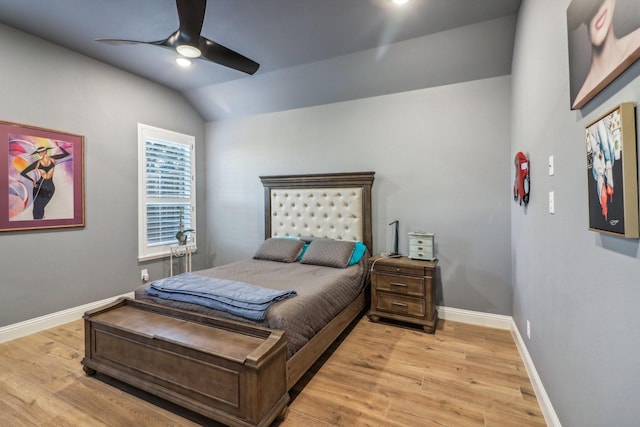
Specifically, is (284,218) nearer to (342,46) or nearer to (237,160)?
(237,160)

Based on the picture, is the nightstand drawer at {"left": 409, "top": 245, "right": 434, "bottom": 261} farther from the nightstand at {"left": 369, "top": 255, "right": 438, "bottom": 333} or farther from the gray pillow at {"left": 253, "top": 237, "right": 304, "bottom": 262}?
the gray pillow at {"left": 253, "top": 237, "right": 304, "bottom": 262}

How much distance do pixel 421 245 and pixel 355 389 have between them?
1.66m

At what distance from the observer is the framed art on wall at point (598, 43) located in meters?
0.85

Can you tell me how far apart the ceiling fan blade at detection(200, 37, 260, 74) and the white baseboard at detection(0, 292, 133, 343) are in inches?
120

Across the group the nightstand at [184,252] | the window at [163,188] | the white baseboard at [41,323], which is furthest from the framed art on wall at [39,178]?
the nightstand at [184,252]

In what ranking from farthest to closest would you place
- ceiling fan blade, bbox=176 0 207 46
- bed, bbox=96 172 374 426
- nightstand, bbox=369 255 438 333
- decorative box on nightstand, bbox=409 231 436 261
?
decorative box on nightstand, bbox=409 231 436 261, nightstand, bbox=369 255 438 333, bed, bbox=96 172 374 426, ceiling fan blade, bbox=176 0 207 46

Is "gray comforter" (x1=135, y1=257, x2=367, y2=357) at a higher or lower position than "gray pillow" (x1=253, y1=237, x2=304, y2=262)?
lower

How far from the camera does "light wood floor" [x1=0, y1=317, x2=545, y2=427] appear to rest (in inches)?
69.6

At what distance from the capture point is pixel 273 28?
2.76 metres

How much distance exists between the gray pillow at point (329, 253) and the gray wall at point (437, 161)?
1.64 ft

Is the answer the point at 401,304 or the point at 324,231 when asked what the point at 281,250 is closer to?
the point at 324,231

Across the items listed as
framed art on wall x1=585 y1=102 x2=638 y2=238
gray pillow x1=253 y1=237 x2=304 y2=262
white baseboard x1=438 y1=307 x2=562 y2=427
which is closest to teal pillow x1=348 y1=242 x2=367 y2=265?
gray pillow x1=253 y1=237 x2=304 y2=262

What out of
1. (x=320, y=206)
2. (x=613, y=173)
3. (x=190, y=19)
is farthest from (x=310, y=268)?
(x=613, y=173)

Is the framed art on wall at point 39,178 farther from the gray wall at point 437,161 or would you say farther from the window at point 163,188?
the gray wall at point 437,161
